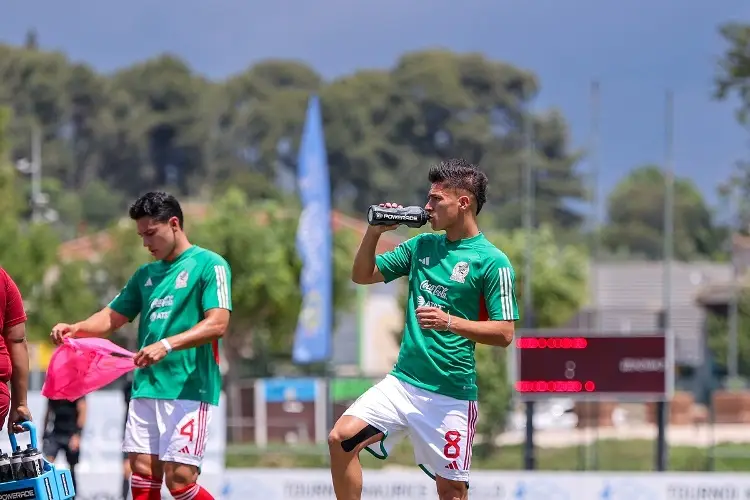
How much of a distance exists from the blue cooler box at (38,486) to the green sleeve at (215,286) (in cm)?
133

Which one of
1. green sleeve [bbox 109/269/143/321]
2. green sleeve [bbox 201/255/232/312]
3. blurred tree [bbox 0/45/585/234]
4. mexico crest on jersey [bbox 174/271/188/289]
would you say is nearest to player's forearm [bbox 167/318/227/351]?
green sleeve [bbox 201/255/232/312]

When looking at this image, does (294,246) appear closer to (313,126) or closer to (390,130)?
(313,126)

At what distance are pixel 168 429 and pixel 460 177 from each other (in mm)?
2119

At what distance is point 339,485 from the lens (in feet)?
23.1

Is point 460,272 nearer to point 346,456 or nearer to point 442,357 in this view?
point 442,357

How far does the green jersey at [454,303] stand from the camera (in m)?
7.02

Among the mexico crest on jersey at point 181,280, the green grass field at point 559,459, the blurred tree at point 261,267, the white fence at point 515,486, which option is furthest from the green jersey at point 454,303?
the blurred tree at point 261,267

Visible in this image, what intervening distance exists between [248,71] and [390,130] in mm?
25648

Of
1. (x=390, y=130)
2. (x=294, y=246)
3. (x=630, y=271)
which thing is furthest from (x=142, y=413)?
(x=390, y=130)

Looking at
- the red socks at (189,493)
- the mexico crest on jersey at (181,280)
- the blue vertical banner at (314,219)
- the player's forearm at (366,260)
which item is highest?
the blue vertical banner at (314,219)

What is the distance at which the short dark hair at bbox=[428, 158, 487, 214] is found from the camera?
23.4ft

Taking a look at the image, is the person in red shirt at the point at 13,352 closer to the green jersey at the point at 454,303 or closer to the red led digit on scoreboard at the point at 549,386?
the green jersey at the point at 454,303

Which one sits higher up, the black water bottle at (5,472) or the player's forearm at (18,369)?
the player's forearm at (18,369)

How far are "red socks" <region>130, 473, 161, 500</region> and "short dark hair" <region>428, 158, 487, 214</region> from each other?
2.27 meters
